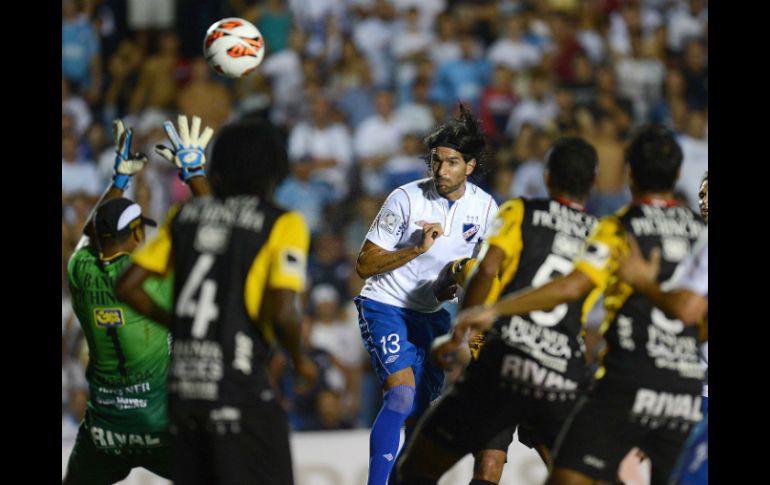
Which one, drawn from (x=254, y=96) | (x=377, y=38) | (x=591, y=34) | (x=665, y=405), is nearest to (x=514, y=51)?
(x=591, y=34)

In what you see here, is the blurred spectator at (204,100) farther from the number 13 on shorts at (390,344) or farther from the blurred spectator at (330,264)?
the number 13 on shorts at (390,344)

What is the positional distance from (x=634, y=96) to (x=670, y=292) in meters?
9.55

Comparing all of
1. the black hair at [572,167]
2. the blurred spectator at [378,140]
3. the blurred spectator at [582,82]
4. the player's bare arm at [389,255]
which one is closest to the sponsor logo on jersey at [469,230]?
the player's bare arm at [389,255]

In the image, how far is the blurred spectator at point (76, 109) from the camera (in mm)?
13336

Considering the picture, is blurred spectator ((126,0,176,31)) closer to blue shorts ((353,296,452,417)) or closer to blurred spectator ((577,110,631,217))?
blurred spectator ((577,110,631,217))

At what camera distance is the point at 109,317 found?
6.87m

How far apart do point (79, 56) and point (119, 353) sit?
7.79 meters

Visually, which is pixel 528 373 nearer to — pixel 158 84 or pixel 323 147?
pixel 323 147

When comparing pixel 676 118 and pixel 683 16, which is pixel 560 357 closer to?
pixel 676 118

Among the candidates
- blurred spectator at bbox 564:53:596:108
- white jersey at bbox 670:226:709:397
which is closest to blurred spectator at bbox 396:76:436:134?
blurred spectator at bbox 564:53:596:108

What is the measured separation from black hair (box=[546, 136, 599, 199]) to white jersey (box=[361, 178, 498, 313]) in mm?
1793

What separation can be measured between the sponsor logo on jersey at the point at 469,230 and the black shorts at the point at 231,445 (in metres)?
2.71

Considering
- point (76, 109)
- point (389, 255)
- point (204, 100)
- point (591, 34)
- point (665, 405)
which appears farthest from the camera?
point (591, 34)
